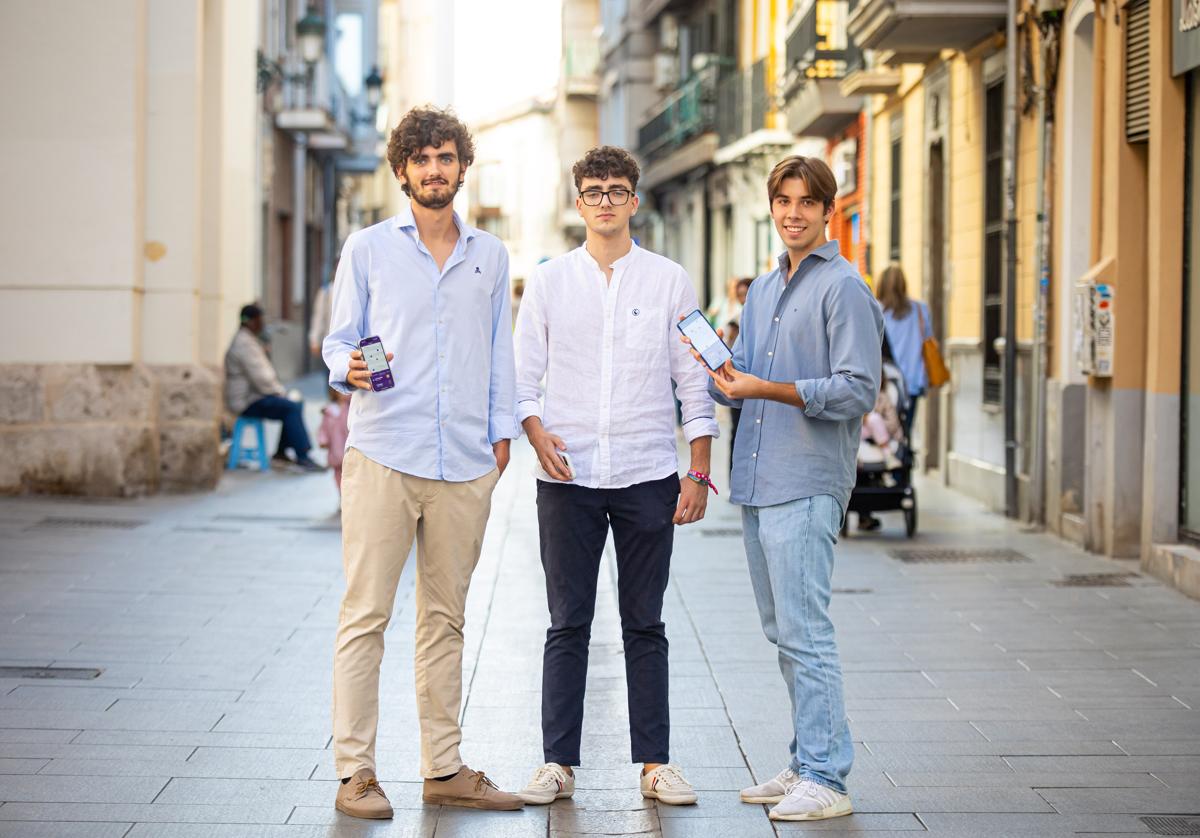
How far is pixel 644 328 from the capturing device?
537 centimetres

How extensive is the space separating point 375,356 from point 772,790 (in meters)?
1.74

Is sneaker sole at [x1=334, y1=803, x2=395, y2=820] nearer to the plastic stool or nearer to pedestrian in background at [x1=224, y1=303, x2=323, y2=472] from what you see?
pedestrian in background at [x1=224, y1=303, x2=323, y2=472]

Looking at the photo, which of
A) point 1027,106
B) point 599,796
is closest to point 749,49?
point 1027,106

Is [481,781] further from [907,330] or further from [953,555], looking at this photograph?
[907,330]

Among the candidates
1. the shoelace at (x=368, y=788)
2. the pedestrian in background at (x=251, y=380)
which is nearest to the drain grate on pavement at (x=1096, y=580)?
the shoelace at (x=368, y=788)

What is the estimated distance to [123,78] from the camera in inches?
537

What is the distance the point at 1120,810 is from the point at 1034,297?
8.72 metres

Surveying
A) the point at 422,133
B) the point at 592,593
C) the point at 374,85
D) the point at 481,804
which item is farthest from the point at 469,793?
the point at 374,85

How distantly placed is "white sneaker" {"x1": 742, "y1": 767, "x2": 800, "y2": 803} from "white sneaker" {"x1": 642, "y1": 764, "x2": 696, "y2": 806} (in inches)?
6.6

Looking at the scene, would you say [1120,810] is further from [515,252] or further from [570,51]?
[515,252]

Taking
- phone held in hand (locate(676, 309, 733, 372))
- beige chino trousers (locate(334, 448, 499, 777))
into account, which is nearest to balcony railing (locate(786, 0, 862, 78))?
phone held in hand (locate(676, 309, 733, 372))

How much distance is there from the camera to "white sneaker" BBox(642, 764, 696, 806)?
210 inches

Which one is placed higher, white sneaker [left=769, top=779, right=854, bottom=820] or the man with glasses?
the man with glasses

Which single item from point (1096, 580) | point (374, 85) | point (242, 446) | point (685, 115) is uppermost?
point (374, 85)
